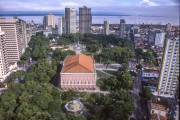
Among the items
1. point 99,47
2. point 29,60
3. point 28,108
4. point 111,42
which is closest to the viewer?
point 28,108

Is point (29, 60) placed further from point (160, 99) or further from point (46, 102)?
point (160, 99)

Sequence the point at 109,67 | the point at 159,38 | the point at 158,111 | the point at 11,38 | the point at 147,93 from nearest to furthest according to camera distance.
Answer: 1. the point at 158,111
2. the point at 147,93
3. the point at 11,38
4. the point at 109,67
5. the point at 159,38

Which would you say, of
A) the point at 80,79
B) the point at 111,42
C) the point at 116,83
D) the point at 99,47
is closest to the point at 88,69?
the point at 80,79

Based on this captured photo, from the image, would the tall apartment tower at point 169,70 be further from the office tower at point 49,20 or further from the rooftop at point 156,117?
the office tower at point 49,20

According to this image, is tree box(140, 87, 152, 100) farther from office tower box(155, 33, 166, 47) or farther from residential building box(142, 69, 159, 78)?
office tower box(155, 33, 166, 47)

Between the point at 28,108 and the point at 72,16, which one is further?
the point at 72,16

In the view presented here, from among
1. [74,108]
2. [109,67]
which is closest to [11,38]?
[109,67]

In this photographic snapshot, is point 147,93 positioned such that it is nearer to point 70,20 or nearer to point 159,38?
point 159,38

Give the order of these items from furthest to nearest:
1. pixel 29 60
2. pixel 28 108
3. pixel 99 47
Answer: pixel 99 47
pixel 29 60
pixel 28 108
